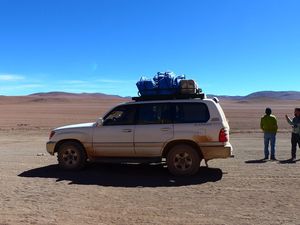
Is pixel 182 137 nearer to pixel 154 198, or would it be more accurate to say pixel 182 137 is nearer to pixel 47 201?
pixel 154 198

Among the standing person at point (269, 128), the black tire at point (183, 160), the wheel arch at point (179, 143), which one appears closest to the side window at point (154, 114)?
the wheel arch at point (179, 143)

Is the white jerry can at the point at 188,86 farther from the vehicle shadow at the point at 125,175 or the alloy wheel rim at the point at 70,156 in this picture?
the alloy wheel rim at the point at 70,156

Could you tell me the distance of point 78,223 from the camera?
7434 mm

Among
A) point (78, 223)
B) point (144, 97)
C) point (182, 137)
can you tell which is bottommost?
point (78, 223)

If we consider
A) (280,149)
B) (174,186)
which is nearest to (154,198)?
(174,186)

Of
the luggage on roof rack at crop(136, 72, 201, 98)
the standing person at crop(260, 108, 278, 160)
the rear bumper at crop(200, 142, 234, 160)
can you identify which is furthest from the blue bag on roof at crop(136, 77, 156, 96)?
the standing person at crop(260, 108, 278, 160)

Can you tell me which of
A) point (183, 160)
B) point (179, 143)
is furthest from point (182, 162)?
point (179, 143)

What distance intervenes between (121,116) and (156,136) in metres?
1.06

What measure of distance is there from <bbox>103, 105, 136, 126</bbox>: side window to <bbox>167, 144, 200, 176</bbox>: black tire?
50.0 inches

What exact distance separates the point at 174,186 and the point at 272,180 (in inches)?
83.5

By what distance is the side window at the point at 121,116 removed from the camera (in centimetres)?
1193

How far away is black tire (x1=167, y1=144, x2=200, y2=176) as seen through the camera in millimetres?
11375

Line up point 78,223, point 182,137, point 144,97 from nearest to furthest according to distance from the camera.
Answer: point 78,223
point 182,137
point 144,97

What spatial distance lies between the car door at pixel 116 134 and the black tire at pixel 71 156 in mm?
424
